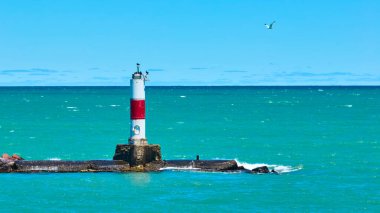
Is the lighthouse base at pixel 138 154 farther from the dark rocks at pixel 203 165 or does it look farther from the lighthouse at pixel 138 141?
the dark rocks at pixel 203 165

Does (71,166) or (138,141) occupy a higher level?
Answer: (138,141)

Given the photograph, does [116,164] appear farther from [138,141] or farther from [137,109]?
[137,109]

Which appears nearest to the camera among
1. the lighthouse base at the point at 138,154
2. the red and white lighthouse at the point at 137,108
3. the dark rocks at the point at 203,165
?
the red and white lighthouse at the point at 137,108

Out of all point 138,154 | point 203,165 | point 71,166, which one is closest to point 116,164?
point 138,154

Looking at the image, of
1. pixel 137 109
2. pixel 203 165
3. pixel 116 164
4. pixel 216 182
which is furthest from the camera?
pixel 203 165

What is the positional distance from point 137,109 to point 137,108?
0.02 m

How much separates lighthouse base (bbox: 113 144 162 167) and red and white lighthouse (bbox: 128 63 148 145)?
0.16m

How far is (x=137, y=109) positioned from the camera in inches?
962

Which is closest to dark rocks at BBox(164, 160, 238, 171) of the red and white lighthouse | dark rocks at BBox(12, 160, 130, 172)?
the red and white lighthouse

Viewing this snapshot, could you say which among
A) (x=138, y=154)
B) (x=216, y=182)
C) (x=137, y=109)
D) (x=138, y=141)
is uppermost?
(x=137, y=109)

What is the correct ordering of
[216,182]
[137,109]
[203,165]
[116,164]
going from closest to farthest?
[216,182] < [137,109] < [116,164] < [203,165]

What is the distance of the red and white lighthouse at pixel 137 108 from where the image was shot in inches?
959

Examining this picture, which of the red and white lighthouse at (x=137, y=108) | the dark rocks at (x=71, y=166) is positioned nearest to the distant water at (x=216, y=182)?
the dark rocks at (x=71, y=166)

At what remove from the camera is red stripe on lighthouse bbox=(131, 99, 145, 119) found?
24375 mm
